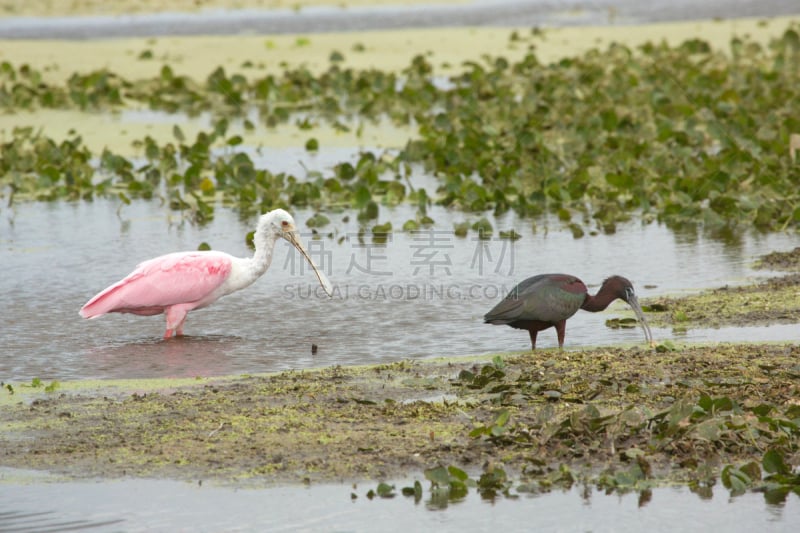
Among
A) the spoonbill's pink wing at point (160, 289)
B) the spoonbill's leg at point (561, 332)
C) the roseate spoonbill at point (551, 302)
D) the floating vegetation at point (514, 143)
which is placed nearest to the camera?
the roseate spoonbill at point (551, 302)

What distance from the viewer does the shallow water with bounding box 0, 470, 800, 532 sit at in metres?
4.98

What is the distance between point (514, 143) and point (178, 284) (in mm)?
6324

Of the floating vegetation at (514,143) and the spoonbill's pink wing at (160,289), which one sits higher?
the floating vegetation at (514,143)

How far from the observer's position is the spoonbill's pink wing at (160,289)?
27.3 ft

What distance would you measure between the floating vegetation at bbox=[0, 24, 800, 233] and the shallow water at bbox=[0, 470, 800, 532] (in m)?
5.78

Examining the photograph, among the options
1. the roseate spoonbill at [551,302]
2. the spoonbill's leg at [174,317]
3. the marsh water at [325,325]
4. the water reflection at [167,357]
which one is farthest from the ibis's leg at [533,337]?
the spoonbill's leg at [174,317]

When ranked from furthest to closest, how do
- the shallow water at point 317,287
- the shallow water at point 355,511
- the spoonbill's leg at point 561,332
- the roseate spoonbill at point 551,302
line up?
the shallow water at point 317,287 → the spoonbill's leg at point 561,332 → the roseate spoonbill at point 551,302 → the shallow water at point 355,511

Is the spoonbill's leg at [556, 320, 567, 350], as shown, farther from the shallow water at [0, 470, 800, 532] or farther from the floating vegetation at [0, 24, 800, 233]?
the floating vegetation at [0, 24, 800, 233]

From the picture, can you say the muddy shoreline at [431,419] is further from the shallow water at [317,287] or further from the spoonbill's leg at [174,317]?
the spoonbill's leg at [174,317]

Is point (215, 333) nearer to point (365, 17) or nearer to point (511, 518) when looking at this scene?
point (511, 518)

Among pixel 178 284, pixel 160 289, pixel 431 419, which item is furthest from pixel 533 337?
pixel 160 289

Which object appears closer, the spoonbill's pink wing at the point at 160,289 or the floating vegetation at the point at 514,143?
the spoonbill's pink wing at the point at 160,289

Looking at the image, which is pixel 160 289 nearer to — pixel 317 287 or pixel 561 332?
pixel 317 287

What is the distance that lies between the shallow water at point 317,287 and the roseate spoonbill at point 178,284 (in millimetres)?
194
